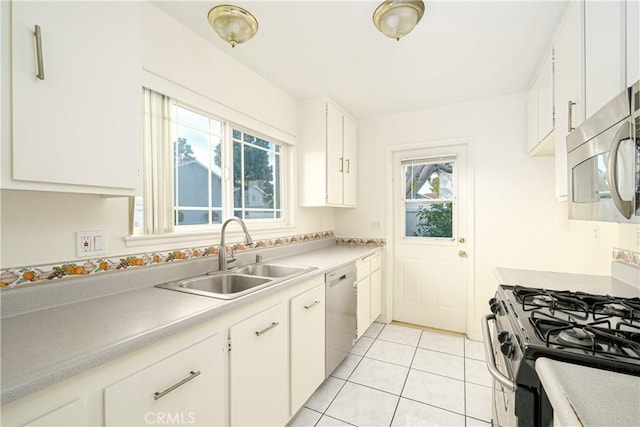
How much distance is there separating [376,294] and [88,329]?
101 inches

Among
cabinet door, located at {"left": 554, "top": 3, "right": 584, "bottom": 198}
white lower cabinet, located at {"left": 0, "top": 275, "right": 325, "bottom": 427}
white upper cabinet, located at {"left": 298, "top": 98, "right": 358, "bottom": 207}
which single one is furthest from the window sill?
cabinet door, located at {"left": 554, "top": 3, "right": 584, "bottom": 198}

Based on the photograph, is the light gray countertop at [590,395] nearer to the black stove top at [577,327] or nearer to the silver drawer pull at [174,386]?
the black stove top at [577,327]

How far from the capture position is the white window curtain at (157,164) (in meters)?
1.49

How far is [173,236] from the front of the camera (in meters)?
1.59

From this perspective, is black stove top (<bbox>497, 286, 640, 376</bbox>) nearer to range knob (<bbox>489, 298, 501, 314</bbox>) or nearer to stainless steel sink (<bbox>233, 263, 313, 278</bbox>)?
range knob (<bbox>489, 298, 501, 314</bbox>)

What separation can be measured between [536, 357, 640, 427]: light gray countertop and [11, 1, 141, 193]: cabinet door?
1508 mm

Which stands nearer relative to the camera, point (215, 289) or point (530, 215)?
point (215, 289)

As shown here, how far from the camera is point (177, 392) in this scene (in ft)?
3.16

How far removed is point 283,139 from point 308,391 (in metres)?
2.07

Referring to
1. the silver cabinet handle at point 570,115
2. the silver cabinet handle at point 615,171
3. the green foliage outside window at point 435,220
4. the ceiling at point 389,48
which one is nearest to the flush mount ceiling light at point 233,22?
the ceiling at point 389,48

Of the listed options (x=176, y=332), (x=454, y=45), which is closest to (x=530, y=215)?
(x=454, y=45)

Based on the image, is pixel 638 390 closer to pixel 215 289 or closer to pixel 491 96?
pixel 215 289

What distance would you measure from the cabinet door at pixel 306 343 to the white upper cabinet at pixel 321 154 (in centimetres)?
110

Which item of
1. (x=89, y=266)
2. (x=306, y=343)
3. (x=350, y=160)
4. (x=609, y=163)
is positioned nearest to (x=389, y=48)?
(x=350, y=160)
